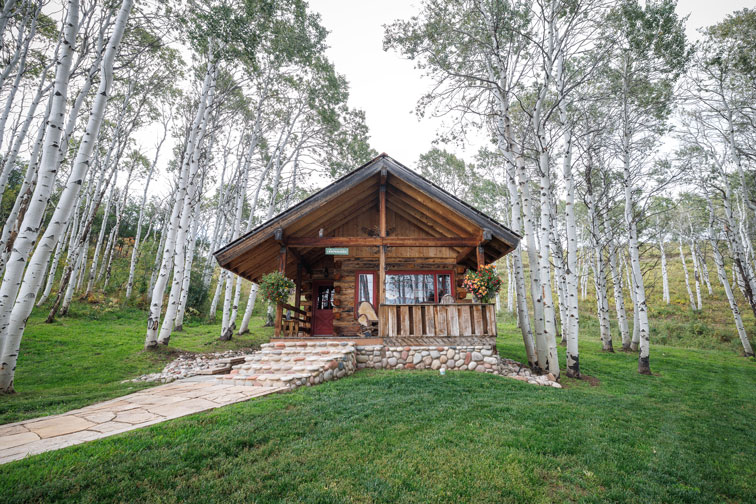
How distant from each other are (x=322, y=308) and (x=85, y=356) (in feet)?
23.0

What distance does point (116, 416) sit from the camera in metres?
4.23

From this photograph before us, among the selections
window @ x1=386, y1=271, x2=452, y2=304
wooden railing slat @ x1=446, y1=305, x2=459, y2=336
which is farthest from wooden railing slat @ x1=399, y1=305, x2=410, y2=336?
window @ x1=386, y1=271, x2=452, y2=304

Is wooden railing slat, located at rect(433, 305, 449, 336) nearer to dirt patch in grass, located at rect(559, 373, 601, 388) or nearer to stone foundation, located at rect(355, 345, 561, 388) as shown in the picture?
stone foundation, located at rect(355, 345, 561, 388)

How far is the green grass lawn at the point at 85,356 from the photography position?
206 inches

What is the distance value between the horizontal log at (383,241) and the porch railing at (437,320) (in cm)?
194

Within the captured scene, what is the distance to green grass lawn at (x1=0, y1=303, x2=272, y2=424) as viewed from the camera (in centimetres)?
522

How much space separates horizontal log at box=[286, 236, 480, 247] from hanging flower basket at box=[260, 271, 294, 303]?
1439mm

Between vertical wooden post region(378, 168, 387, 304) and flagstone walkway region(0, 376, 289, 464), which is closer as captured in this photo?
flagstone walkway region(0, 376, 289, 464)

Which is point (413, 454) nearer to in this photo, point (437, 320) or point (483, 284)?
point (437, 320)

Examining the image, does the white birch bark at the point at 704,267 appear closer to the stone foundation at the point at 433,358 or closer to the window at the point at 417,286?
the window at the point at 417,286

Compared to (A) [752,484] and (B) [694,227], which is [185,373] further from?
(B) [694,227]

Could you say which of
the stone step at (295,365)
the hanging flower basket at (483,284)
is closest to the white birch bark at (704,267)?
the hanging flower basket at (483,284)

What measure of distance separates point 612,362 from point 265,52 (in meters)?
17.5

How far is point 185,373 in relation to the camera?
293 inches
